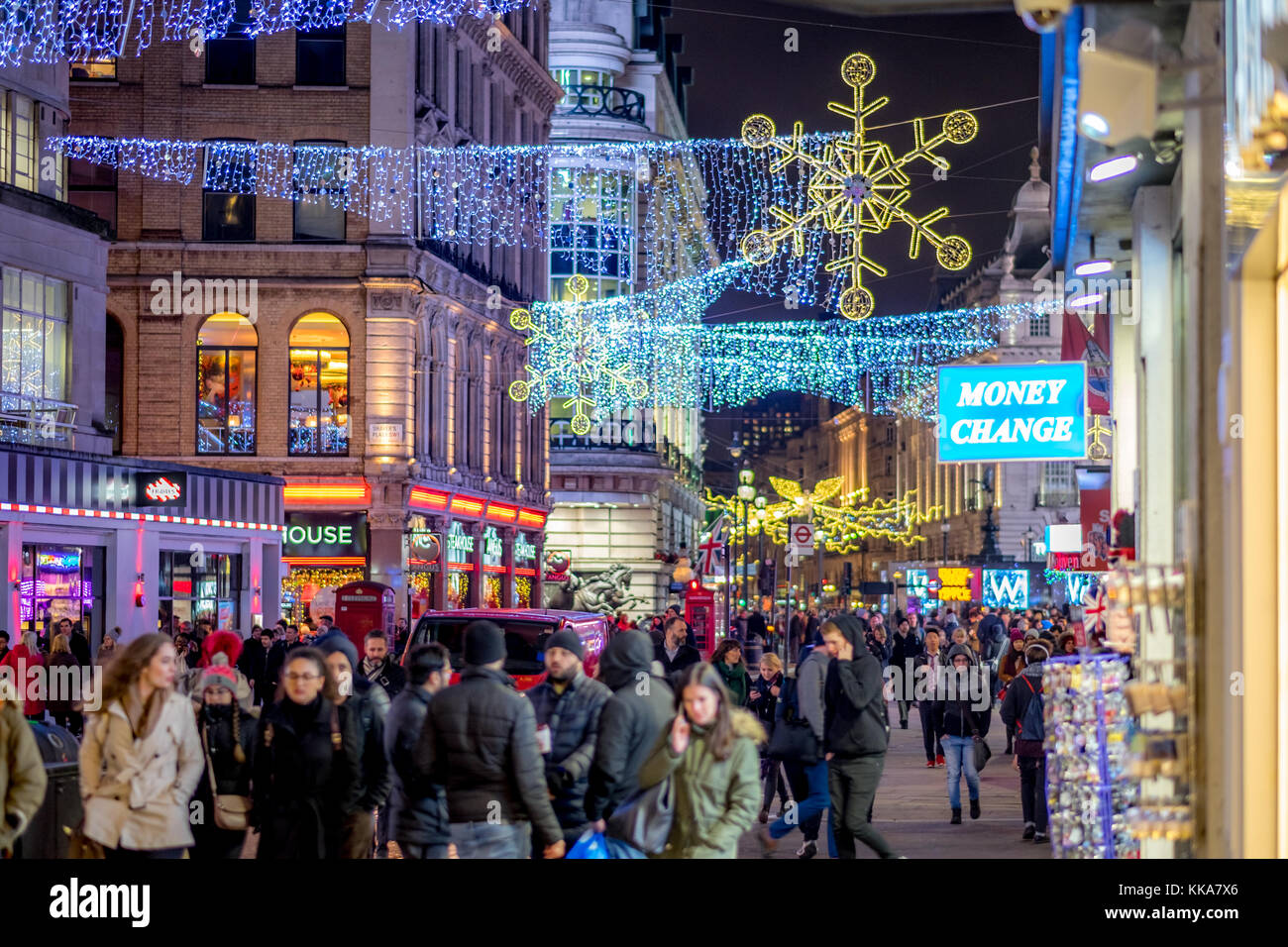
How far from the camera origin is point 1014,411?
18.1 m

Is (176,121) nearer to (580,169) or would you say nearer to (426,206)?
(426,206)

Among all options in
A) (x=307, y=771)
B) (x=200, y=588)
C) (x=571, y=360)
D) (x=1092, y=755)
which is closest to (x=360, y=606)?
(x=200, y=588)

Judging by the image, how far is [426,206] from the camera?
149 feet

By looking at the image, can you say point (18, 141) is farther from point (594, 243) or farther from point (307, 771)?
point (594, 243)

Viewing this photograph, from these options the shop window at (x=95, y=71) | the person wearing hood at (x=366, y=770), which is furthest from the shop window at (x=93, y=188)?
the person wearing hood at (x=366, y=770)

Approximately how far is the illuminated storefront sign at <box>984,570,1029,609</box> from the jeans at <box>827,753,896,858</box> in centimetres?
4155

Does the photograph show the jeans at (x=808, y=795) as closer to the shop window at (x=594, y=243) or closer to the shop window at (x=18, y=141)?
the shop window at (x=18, y=141)

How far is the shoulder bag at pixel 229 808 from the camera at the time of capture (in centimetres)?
1051

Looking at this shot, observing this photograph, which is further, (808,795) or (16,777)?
(808,795)

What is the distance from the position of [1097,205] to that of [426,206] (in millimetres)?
32471

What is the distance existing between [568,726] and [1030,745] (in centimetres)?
685

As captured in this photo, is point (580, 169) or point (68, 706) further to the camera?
point (580, 169)
